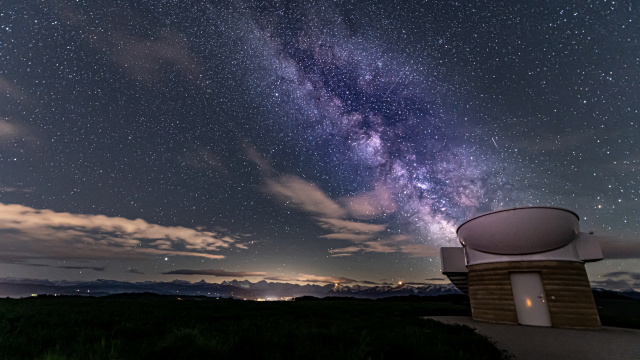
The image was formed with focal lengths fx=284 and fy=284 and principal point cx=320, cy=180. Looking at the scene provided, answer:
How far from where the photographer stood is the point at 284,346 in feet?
18.6

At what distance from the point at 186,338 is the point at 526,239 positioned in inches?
618

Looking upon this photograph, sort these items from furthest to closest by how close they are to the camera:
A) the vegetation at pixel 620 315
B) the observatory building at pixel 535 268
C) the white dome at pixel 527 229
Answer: the vegetation at pixel 620 315, the white dome at pixel 527 229, the observatory building at pixel 535 268

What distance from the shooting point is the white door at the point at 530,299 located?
1407 cm

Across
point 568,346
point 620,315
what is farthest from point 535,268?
point 620,315

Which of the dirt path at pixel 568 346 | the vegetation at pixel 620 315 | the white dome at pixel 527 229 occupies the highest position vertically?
the white dome at pixel 527 229

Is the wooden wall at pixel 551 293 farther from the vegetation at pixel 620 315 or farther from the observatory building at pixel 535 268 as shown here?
the vegetation at pixel 620 315

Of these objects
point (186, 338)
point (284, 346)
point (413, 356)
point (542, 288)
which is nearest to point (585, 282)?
point (542, 288)

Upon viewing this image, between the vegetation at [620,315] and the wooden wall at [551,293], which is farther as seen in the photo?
the vegetation at [620,315]

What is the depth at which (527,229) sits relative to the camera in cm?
1420

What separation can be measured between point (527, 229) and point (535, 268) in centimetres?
209

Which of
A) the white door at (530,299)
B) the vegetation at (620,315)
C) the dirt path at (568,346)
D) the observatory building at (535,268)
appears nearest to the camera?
the dirt path at (568,346)

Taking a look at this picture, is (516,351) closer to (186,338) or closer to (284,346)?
(284,346)

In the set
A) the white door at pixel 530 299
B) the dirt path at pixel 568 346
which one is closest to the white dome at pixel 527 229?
the white door at pixel 530 299

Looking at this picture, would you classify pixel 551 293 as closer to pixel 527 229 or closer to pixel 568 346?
pixel 527 229
